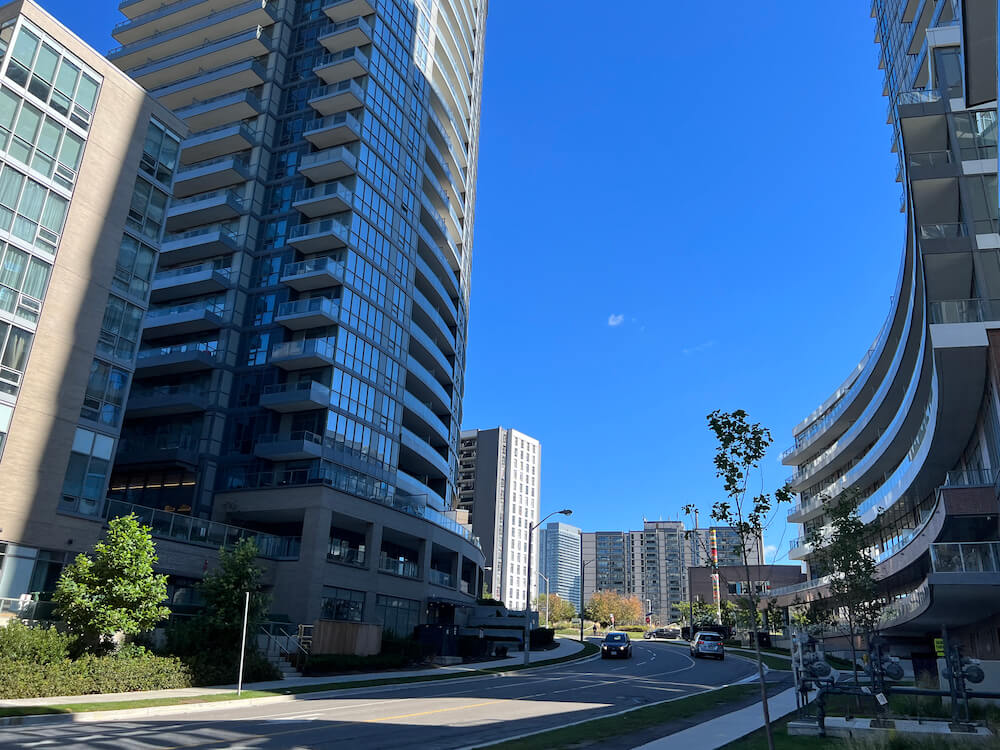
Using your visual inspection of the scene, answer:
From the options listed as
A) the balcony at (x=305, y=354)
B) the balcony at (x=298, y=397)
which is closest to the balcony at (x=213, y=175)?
the balcony at (x=305, y=354)

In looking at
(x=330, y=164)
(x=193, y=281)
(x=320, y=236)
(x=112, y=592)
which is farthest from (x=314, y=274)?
(x=112, y=592)

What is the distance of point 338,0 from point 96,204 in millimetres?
32384

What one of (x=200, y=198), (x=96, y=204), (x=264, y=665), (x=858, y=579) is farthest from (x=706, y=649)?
(x=200, y=198)

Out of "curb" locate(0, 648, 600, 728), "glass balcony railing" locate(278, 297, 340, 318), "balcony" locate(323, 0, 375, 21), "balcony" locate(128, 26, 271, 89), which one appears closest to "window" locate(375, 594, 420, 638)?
"glass balcony railing" locate(278, 297, 340, 318)

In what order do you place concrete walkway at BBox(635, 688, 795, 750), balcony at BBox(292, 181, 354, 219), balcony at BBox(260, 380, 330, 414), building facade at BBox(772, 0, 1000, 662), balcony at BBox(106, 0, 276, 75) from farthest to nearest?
balcony at BBox(106, 0, 276, 75)
balcony at BBox(292, 181, 354, 219)
balcony at BBox(260, 380, 330, 414)
building facade at BBox(772, 0, 1000, 662)
concrete walkway at BBox(635, 688, 795, 750)

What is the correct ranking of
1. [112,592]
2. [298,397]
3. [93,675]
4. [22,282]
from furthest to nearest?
[298,397]
[22,282]
[112,592]
[93,675]

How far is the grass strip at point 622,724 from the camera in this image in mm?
14312

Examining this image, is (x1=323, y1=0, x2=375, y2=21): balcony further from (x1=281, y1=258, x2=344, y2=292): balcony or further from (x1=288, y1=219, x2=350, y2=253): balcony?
(x1=281, y1=258, x2=344, y2=292): balcony

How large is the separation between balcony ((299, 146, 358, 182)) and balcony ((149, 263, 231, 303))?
931cm

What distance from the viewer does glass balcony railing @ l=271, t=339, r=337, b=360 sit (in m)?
48.1

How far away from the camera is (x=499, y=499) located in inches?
7446

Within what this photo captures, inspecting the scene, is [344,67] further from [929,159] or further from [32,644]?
[32,644]

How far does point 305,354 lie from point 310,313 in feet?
9.23

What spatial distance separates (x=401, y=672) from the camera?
116ft
